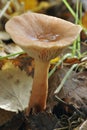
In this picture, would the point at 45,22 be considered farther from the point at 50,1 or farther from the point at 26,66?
the point at 50,1

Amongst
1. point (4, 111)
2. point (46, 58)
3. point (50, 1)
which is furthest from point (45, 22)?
point (50, 1)

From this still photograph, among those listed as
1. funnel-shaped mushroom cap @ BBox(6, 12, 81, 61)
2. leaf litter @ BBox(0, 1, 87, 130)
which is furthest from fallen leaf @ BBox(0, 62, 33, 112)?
funnel-shaped mushroom cap @ BBox(6, 12, 81, 61)

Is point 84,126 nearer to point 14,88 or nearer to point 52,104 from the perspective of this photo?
point 52,104

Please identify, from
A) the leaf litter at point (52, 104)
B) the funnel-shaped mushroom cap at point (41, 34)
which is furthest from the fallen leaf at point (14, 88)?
the funnel-shaped mushroom cap at point (41, 34)

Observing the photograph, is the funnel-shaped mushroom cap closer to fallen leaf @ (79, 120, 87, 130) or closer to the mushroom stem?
the mushroom stem

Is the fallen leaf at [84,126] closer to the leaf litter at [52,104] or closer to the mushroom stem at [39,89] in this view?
the leaf litter at [52,104]

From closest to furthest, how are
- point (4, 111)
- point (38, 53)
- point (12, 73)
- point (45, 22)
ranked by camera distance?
1. point (38, 53)
2. point (45, 22)
3. point (4, 111)
4. point (12, 73)

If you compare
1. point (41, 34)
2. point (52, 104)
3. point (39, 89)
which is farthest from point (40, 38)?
point (52, 104)
